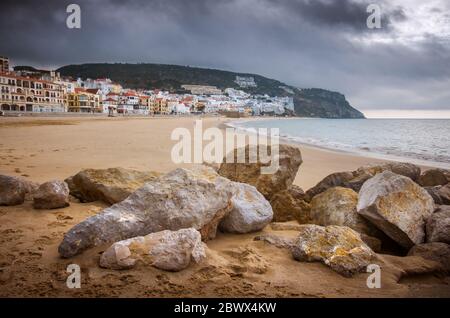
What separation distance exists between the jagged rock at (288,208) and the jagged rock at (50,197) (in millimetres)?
3167

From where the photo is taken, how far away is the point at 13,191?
4.62 metres

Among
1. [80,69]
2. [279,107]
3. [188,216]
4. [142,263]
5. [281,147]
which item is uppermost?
[80,69]

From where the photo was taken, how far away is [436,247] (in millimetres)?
3600

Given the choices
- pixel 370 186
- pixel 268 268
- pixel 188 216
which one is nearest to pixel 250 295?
pixel 268 268

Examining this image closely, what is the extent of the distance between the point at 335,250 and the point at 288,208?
196 cm

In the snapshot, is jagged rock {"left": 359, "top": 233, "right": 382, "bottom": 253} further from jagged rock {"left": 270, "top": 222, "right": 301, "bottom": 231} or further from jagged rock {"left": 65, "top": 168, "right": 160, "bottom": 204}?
jagged rock {"left": 65, "top": 168, "right": 160, "bottom": 204}

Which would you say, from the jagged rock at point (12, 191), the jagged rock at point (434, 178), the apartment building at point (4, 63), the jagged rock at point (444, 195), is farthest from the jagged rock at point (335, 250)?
the apartment building at point (4, 63)

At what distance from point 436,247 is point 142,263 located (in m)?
3.20

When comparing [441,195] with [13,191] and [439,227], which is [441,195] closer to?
[439,227]

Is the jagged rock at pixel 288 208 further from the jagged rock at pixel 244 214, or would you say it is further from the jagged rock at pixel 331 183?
the jagged rock at pixel 244 214

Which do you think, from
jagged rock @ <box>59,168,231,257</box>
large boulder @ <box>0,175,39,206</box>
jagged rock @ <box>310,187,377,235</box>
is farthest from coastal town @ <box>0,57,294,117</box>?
jagged rock @ <box>310,187,377,235</box>

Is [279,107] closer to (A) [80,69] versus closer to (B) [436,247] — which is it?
(A) [80,69]

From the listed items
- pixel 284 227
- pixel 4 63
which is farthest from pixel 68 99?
pixel 284 227
